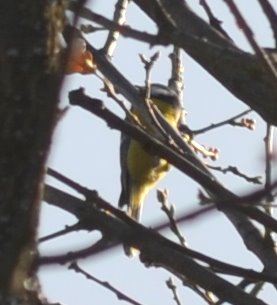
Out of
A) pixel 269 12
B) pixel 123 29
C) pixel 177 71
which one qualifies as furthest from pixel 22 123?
pixel 177 71

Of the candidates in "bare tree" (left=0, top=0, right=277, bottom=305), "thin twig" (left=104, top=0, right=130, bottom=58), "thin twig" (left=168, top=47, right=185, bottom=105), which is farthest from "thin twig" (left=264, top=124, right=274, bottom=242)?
"thin twig" (left=168, top=47, right=185, bottom=105)

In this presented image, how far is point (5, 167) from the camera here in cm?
123

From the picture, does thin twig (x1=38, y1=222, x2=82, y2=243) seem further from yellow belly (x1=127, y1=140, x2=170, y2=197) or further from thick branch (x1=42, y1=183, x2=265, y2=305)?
yellow belly (x1=127, y1=140, x2=170, y2=197)

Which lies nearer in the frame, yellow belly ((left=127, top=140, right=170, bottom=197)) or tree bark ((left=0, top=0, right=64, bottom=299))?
tree bark ((left=0, top=0, right=64, bottom=299))

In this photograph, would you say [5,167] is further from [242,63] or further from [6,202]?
[242,63]

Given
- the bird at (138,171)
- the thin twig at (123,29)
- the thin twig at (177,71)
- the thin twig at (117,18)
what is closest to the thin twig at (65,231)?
the thin twig at (123,29)

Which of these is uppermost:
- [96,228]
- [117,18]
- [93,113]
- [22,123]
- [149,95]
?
[117,18]

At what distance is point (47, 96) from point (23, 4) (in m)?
0.11

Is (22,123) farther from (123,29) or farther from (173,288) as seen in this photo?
(173,288)

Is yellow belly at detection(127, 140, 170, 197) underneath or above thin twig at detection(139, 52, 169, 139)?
above

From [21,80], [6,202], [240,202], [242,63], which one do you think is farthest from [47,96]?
[242,63]

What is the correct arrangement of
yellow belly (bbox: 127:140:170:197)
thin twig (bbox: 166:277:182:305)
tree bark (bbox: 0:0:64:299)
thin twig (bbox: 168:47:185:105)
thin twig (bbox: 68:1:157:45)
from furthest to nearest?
yellow belly (bbox: 127:140:170:197) < thin twig (bbox: 168:47:185:105) < thin twig (bbox: 166:277:182:305) < thin twig (bbox: 68:1:157:45) < tree bark (bbox: 0:0:64:299)

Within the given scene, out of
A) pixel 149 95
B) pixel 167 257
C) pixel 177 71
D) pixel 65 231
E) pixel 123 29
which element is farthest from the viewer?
pixel 177 71

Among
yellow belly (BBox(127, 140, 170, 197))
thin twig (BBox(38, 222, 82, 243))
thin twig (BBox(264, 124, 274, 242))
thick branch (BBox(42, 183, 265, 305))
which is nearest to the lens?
thin twig (BBox(264, 124, 274, 242))
